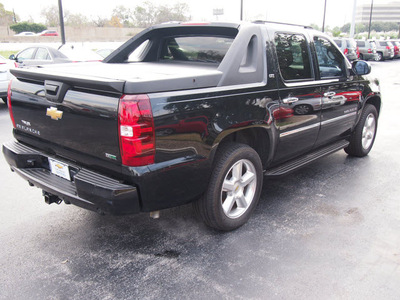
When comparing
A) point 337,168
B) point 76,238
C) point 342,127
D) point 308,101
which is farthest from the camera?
point 337,168

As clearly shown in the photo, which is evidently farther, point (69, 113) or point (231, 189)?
point (231, 189)

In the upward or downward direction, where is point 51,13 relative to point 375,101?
upward

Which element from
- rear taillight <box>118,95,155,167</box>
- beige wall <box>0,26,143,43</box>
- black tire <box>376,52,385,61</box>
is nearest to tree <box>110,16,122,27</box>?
beige wall <box>0,26,143,43</box>

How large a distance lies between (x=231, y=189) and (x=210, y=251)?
583mm

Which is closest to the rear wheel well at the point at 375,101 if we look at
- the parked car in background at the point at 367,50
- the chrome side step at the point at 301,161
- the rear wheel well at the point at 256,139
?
the chrome side step at the point at 301,161

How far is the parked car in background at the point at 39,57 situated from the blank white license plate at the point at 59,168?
944 cm

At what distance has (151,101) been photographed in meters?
2.47

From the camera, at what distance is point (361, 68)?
4.79 metres

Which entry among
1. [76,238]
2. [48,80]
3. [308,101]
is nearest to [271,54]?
[308,101]

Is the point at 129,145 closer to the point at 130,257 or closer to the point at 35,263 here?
the point at 130,257

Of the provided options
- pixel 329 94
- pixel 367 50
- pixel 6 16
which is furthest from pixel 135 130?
pixel 6 16

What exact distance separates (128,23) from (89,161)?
299 feet

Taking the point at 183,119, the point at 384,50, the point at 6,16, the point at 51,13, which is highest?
the point at 51,13

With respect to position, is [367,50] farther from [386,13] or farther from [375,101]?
[386,13]
